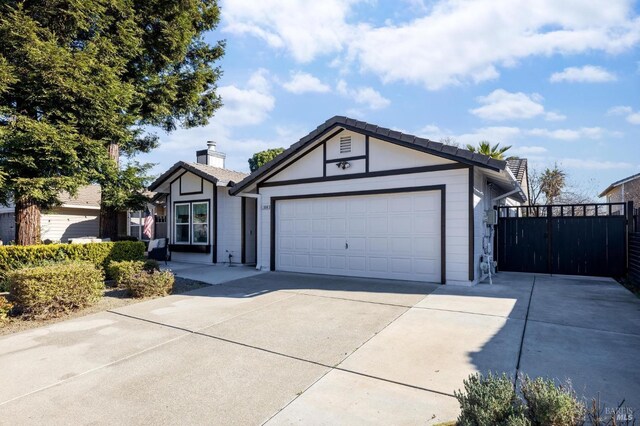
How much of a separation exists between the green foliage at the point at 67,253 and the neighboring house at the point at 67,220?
9.45m

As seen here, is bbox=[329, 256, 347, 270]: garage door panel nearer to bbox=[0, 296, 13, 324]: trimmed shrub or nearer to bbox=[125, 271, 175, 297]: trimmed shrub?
bbox=[125, 271, 175, 297]: trimmed shrub

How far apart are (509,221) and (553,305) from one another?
16.7ft

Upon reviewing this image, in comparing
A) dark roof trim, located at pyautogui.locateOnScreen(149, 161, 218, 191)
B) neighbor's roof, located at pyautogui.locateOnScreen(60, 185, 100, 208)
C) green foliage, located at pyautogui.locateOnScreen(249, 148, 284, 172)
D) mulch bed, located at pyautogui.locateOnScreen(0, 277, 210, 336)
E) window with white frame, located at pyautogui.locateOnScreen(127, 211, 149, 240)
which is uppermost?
green foliage, located at pyautogui.locateOnScreen(249, 148, 284, 172)

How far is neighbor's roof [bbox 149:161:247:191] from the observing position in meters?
13.0

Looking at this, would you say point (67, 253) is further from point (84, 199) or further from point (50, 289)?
point (84, 199)

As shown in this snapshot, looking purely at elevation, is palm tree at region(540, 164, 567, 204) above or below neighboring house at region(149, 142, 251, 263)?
above

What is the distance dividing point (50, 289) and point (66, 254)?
303 cm

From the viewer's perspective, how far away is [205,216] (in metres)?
13.7

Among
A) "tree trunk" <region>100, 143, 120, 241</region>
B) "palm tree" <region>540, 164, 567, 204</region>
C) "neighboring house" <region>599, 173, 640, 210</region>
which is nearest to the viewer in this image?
"tree trunk" <region>100, 143, 120, 241</region>

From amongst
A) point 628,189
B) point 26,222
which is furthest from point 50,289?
point 628,189

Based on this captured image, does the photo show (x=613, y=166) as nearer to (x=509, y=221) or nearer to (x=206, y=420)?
(x=509, y=221)

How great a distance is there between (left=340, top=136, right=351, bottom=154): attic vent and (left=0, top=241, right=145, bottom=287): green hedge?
6.69 m

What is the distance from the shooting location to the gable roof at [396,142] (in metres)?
7.67

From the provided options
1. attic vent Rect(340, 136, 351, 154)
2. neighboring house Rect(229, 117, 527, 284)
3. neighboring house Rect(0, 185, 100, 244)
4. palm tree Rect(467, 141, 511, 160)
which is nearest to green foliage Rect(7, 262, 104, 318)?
neighboring house Rect(229, 117, 527, 284)
